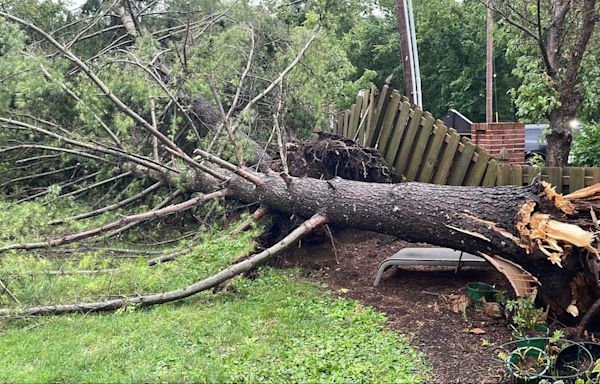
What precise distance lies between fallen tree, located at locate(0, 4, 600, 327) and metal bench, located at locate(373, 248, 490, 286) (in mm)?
273

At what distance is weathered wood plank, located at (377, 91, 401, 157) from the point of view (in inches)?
251

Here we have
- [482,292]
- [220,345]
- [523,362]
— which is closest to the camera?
[523,362]

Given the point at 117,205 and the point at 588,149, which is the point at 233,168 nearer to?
the point at 117,205

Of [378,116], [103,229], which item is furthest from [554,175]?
[103,229]

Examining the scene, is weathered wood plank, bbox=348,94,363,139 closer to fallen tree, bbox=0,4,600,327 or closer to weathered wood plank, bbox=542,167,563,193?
fallen tree, bbox=0,4,600,327

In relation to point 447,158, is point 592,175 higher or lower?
lower

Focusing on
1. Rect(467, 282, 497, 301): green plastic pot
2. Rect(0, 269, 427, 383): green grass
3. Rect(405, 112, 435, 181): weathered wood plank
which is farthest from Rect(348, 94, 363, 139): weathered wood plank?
Rect(467, 282, 497, 301): green plastic pot

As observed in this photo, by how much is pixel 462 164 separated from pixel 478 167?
7.4 inches

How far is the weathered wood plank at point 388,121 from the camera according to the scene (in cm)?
638

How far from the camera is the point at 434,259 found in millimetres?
4559

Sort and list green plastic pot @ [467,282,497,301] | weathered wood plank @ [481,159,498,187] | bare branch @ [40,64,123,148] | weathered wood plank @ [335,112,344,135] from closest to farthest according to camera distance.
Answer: green plastic pot @ [467,282,497,301]
weathered wood plank @ [481,159,498,187]
bare branch @ [40,64,123,148]
weathered wood plank @ [335,112,344,135]

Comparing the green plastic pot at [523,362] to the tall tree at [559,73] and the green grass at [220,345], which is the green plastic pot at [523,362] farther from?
the tall tree at [559,73]

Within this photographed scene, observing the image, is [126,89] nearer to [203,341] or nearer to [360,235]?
[360,235]

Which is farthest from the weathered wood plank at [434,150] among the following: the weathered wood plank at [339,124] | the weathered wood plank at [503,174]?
the weathered wood plank at [339,124]
